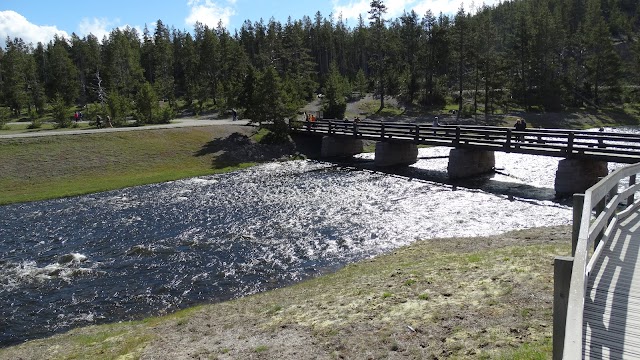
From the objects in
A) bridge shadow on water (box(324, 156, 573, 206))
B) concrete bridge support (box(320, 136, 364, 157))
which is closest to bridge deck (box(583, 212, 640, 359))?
bridge shadow on water (box(324, 156, 573, 206))

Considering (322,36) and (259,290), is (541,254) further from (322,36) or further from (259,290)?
(322,36)

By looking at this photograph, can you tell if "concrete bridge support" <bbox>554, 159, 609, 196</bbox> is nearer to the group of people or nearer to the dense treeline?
the dense treeline

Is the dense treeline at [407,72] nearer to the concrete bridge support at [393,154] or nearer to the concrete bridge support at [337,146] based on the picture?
the concrete bridge support at [337,146]

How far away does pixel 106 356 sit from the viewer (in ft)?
37.2

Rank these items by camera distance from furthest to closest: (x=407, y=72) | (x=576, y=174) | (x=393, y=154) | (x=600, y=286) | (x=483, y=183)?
(x=407, y=72) < (x=393, y=154) < (x=483, y=183) < (x=576, y=174) < (x=600, y=286)

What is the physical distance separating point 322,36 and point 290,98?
95.5 m

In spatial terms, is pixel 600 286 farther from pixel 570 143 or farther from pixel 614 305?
pixel 570 143

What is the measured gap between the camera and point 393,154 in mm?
42281

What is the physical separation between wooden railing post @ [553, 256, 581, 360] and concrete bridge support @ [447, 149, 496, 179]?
30.2 m

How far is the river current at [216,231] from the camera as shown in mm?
16469

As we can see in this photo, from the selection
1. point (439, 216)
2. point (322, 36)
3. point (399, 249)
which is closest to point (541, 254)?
point (399, 249)

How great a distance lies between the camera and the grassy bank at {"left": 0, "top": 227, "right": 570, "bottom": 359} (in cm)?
913

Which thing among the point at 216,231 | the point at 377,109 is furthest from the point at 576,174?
the point at 377,109

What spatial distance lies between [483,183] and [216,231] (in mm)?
19443
